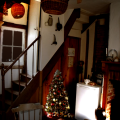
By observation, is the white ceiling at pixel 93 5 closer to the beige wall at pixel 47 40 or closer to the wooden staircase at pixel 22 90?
the wooden staircase at pixel 22 90

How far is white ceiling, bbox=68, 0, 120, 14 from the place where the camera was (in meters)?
3.44

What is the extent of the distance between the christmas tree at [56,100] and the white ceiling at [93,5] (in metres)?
1.81

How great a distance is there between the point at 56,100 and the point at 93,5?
254 cm

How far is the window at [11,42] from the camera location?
3.96 meters

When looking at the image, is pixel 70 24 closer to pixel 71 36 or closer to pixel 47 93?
pixel 71 36

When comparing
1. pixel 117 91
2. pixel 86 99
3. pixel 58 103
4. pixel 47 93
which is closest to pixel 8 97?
pixel 47 93

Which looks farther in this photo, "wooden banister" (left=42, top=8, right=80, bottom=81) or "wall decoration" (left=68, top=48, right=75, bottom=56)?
"wall decoration" (left=68, top=48, right=75, bottom=56)

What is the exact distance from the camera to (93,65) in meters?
4.66

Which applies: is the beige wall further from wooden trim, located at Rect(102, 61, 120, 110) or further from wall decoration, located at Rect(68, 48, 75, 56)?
wooden trim, located at Rect(102, 61, 120, 110)

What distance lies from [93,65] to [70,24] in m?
1.51

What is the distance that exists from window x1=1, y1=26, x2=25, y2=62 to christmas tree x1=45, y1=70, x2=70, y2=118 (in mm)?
1462

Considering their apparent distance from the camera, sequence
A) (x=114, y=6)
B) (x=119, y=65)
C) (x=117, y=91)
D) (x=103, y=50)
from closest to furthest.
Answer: (x=119, y=65) < (x=114, y=6) < (x=117, y=91) < (x=103, y=50)

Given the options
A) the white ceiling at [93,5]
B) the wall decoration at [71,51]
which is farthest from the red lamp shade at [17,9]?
the wall decoration at [71,51]

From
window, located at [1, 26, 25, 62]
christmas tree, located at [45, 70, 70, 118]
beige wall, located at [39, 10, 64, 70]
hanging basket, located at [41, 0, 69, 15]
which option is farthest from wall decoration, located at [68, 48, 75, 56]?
hanging basket, located at [41, 0, 69, 15]
